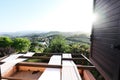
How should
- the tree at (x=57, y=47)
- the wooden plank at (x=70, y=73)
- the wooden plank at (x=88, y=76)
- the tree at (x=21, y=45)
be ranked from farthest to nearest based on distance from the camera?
the tree at (x=21, y=45), the tree at (x=57, y=47), the wooden plank at (x=88, y=76), the wooden plank at (x=70, y=73)

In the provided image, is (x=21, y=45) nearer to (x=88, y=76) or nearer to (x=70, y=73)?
(x=88, y=76)

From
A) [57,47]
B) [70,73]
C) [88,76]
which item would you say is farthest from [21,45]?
[70,73]

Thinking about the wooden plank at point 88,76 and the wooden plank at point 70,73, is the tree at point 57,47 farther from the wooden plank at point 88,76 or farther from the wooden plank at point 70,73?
the wooden plank at point 70,73

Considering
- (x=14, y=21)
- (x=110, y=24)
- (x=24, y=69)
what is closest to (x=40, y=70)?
(x=24, y=69)

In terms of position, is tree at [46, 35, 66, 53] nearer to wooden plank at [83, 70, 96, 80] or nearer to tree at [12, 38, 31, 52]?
wooden plank at [83, 70, 96, 80]

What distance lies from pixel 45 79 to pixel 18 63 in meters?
1.25

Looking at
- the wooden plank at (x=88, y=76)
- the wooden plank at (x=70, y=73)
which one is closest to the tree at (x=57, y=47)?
the wooden plank at (x=88, y=76)

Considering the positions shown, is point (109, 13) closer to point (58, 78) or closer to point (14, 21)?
point (58, 78)

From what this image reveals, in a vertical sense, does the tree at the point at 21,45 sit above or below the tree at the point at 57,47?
below

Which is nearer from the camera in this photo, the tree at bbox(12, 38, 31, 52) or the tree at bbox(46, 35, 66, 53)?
the tree at bbox(46, 35, 66, 53)

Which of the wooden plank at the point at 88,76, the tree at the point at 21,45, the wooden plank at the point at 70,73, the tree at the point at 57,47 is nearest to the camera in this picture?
the wooden plank at the point at 70,73

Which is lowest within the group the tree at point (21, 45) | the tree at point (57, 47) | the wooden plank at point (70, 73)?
the tree at point (21, 45)

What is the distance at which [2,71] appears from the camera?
9.56 feet

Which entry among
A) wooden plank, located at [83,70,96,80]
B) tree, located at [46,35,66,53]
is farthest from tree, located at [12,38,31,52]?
wooden plank, located at [83,70,96,80]
